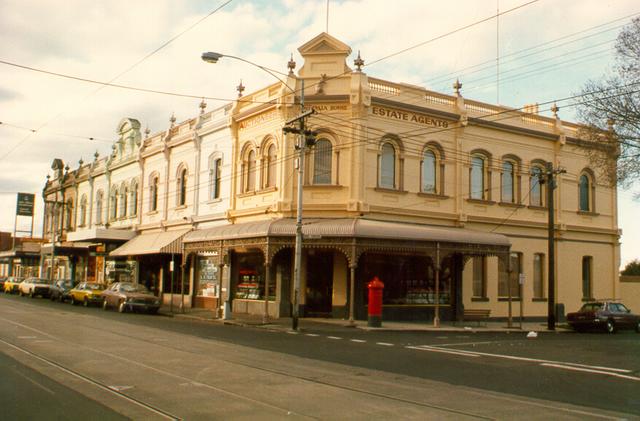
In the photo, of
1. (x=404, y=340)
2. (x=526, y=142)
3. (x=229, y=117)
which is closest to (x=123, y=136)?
(x=229, y=117)

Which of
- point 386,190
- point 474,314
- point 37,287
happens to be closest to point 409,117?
point 386,190

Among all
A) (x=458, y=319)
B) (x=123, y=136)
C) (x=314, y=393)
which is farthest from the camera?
(x=123, y=136)

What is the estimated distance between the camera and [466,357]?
15953mm

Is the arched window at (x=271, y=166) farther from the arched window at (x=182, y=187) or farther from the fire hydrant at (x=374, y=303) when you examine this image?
the arched window at (x=182, y=187)

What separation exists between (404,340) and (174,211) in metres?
20.9

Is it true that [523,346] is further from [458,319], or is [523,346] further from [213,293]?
[213,293]

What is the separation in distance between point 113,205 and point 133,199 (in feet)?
15.2

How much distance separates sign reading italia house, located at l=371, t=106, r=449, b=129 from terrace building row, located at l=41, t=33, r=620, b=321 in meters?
0.06

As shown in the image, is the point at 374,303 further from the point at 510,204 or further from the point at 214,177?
the point at 214,177

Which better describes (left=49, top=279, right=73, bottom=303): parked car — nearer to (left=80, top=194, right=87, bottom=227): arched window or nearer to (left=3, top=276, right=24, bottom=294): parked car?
(left=80, top=194, right=87, bottom=227): arched window

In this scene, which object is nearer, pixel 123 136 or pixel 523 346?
pixel 523 346

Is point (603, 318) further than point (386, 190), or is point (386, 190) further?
point (603, 318)

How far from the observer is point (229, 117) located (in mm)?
31844

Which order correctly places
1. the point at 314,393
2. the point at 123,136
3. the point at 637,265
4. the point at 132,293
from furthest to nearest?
1. the point at 637,265
2. the point at 123,136
3. the point at 132,293
4. the point at 314,393
